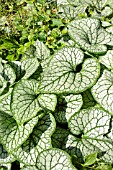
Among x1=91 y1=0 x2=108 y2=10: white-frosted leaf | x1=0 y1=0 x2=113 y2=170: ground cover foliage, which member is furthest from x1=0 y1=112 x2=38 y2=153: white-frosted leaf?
x1=91 y1=0 x2=108 y2=10: white-frosted leaf

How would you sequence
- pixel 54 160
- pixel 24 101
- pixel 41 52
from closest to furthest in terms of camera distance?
pixel 54 160
pixel 24 101
pixel 41 52

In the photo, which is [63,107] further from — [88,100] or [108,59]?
[108,59]

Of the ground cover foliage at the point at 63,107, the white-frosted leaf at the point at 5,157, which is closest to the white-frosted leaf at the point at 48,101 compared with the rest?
the ground cover foliage at the point at 63,107

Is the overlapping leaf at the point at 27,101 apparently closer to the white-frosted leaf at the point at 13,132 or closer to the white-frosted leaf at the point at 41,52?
the white-frosted leaf at the point at 13,132

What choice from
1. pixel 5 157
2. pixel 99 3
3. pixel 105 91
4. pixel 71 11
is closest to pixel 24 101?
pixel 5 157

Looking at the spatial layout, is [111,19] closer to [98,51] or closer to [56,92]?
[98,51]

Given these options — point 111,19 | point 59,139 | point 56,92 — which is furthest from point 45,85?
point 111,19
